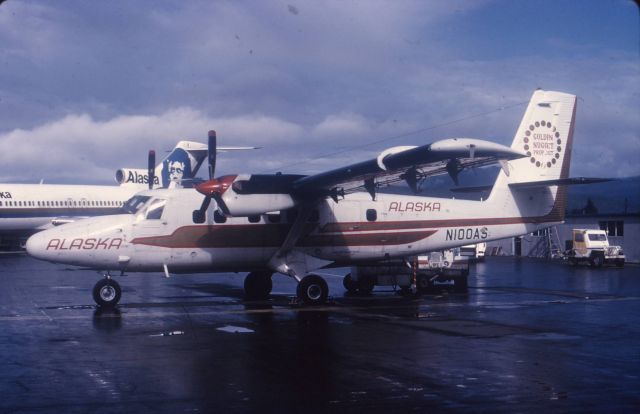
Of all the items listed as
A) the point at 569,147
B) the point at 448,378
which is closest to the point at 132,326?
the point at 448,378

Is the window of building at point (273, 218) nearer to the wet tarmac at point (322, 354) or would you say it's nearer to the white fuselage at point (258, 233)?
the white fuselage at point (258, 233)

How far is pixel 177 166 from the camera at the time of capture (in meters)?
55.5

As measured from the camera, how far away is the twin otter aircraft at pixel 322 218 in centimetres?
1859

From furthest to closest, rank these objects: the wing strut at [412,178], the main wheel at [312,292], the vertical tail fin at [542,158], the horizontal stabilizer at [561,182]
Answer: the vertical tail fin at [542,158] < the main wheel at [312,292] < the horizontal stabilizer at [561,182] < the wing strut at [412,178]

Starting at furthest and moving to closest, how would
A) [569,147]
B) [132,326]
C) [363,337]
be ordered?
[569,147] < [132,326] < [363,337]

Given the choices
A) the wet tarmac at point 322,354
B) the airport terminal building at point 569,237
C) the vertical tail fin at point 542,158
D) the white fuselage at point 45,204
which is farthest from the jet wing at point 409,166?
the airport terminal building at point 569,237

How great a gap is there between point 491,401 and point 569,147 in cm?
1690

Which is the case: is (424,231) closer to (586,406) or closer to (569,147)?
(569,147)

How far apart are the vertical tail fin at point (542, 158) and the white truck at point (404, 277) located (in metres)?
3.38

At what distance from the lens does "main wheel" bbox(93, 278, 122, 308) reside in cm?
1873

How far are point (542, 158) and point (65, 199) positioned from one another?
38.3 metres

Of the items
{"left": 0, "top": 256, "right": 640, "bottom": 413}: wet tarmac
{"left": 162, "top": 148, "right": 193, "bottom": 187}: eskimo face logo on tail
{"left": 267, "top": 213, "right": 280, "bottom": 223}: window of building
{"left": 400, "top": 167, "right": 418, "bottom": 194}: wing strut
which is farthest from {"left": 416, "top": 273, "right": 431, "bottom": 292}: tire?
{"left": 162, "top": 148, "right": 193, "bottom": 187}: eskimo face logo on tail

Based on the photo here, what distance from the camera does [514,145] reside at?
23.4 meters

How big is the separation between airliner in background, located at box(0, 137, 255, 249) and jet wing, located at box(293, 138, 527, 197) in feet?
94.6
